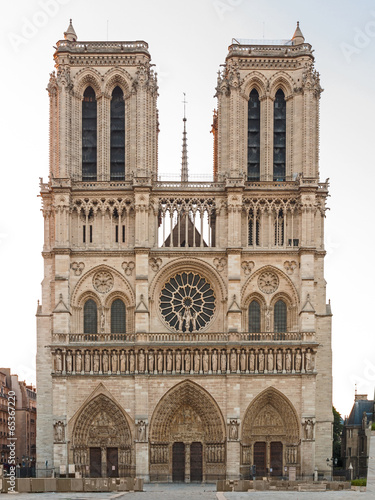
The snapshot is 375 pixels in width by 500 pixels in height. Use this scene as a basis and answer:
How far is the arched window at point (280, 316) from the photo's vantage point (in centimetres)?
6003

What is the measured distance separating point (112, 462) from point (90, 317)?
8695mm

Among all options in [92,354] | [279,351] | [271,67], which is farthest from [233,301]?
[271,67]

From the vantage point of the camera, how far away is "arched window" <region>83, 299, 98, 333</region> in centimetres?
5994

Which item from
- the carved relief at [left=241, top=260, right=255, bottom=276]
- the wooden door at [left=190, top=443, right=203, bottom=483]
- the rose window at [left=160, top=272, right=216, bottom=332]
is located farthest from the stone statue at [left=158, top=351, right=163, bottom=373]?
the carved relief at [left=241, top=260, right=255, bottom=276]

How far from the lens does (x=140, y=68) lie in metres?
61.2

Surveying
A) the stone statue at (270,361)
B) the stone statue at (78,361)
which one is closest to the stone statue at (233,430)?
the stone statue at (270,361)

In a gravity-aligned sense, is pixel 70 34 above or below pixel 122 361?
above

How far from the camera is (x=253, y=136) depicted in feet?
205

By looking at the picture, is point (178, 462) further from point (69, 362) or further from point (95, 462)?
point (69, 362)

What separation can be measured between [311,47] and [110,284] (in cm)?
1943

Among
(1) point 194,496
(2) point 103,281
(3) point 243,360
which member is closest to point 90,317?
(2) point 103,281

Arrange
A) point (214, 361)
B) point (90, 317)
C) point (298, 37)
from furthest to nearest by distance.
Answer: point (298, 37) < point (90, 317) < point (214, 361)

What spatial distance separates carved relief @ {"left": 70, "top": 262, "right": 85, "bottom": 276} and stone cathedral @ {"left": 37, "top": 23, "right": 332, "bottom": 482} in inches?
2.4

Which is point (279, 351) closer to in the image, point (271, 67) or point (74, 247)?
point (74, 247)
